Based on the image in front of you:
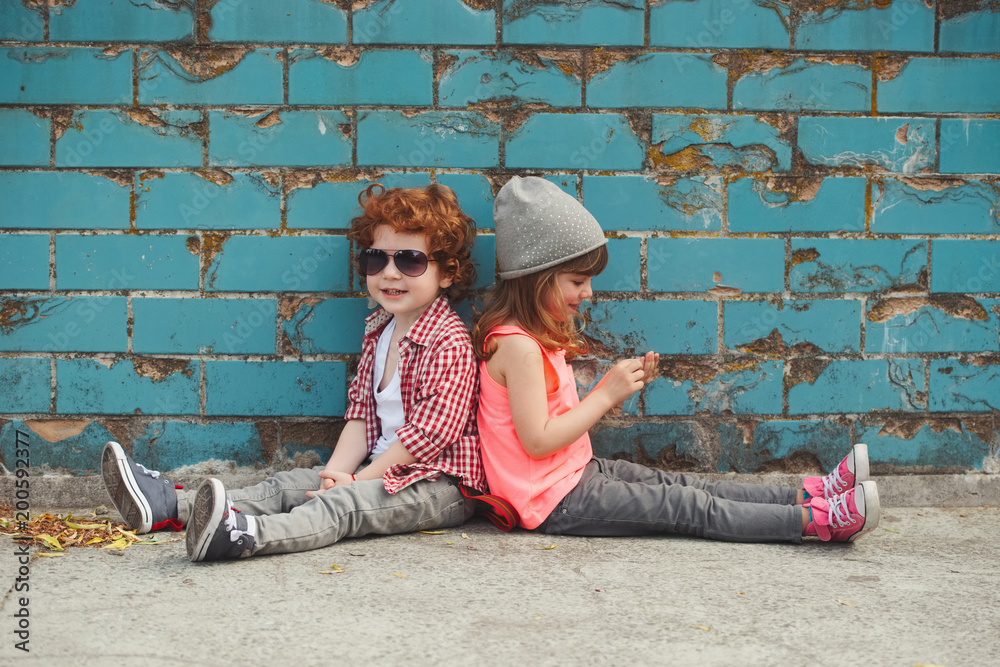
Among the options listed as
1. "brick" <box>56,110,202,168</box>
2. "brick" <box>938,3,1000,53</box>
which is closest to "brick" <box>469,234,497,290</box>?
"brick" <box>56,110,202,168</box>

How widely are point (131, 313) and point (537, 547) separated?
65.2 inches

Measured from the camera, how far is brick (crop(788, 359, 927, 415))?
9.40ft

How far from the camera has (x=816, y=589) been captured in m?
2.03

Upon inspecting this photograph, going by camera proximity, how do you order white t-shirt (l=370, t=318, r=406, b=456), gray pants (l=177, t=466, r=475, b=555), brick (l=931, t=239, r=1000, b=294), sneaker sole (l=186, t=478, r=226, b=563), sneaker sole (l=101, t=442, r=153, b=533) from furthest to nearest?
brick (l=931, t=239, r=1000, b=294), white t-shirt (l=370, t=318, r=406, b=456), sneaker sole (l=101, t=442, r=153, b=533), gray pants (l=177, t=466, r=475, b=555), sneaker sole (l=186, t=478, r=226, b=563)

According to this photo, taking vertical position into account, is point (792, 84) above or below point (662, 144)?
above

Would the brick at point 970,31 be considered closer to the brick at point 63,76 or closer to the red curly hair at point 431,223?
the red curly hair at point 431,223

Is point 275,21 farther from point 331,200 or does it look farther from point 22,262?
point 22,262

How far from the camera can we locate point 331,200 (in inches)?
110

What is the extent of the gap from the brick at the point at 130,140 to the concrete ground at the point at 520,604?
1.30m

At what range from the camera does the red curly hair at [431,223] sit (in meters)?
2.55

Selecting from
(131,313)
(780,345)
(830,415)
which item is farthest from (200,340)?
(830,415)

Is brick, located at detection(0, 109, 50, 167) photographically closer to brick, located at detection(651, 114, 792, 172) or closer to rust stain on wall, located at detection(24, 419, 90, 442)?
rust stain on wall, located at detection(24, 419, 90, 442)

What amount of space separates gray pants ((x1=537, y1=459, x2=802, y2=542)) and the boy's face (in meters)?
0.81

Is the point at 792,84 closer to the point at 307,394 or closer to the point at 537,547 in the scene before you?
the point at 537,547
